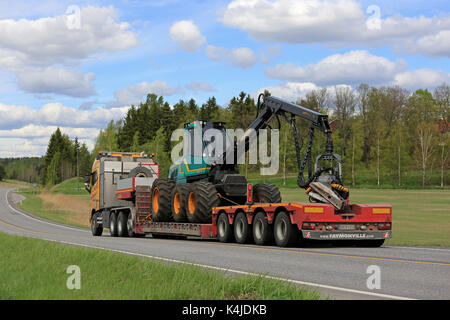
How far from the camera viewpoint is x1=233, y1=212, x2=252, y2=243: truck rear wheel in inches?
783

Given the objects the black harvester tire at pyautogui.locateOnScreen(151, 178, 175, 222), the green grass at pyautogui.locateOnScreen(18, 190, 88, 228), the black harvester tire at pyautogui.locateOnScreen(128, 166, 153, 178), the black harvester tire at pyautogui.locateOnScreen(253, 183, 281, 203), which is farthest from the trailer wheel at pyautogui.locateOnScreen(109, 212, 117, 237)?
the green grass at pyautogui.locateOnScreen(18, 190, 88, 228)

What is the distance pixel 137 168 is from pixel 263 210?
1170 cm

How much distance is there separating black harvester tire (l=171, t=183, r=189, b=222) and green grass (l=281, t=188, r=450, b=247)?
7705 millimetres

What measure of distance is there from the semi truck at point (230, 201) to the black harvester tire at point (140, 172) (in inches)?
0.8

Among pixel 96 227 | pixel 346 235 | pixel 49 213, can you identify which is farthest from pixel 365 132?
pixel 346 235

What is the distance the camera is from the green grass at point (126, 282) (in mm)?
7918

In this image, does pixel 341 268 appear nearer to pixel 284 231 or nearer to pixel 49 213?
pixel 284 231

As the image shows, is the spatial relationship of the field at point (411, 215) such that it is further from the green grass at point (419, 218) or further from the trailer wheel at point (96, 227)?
the trailer wheel at point (96, 227)

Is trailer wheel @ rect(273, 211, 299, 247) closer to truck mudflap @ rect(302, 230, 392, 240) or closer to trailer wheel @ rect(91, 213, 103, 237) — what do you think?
truck mudflap @ rect(302, 230, 392, 240)

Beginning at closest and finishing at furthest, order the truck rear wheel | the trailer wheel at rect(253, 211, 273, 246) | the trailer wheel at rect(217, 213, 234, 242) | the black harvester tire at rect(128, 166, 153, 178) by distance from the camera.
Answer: the trailer wheel at rect(253, 211, 273, 246) → the truck rear wheel → the trailer wheel at rect(217, 213, 234, 242) → the black harvester tire at rect(128, 166, 153, 178)

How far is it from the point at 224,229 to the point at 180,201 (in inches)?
108
